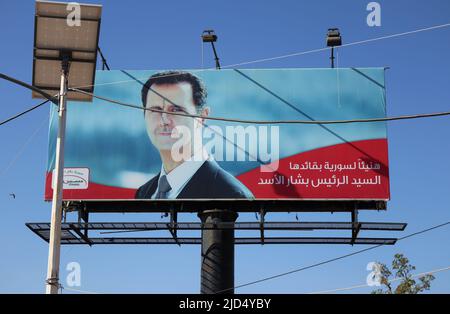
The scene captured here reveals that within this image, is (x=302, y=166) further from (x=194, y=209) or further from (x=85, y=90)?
(x=85, y=90)

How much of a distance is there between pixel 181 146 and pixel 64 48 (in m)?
9.42

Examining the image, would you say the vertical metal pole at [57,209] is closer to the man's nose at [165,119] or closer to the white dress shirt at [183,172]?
the white dress shirt at [183,172]

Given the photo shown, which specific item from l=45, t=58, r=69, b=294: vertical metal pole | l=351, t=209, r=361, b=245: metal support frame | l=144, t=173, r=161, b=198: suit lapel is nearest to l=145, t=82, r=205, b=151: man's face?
l=144, t=173, r=161, b=198: suit lapel

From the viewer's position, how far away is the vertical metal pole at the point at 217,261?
75.2 ft

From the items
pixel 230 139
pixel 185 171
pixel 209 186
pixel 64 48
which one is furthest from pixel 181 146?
pixel 64 48

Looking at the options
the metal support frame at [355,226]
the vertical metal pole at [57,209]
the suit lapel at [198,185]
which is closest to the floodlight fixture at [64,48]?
the vertical metal pole at [57,209]

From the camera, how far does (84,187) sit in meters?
24.1

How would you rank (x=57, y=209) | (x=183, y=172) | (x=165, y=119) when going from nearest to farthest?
(x=57, y=209) → (x=183, y=172) → (x=165, y=119)

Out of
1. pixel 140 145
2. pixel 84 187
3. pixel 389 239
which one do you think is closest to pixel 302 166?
pixel 389 239

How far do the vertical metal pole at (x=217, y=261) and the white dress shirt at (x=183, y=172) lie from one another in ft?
4.62

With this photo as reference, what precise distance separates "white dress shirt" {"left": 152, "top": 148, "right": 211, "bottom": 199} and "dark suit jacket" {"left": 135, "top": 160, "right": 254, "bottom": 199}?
103 millimetres

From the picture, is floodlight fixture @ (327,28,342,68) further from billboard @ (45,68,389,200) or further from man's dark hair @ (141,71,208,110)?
man's dark hair @ (141,71,208,110)

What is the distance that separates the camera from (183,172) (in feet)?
79.5

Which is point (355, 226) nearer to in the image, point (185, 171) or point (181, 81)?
point (185, 171)
